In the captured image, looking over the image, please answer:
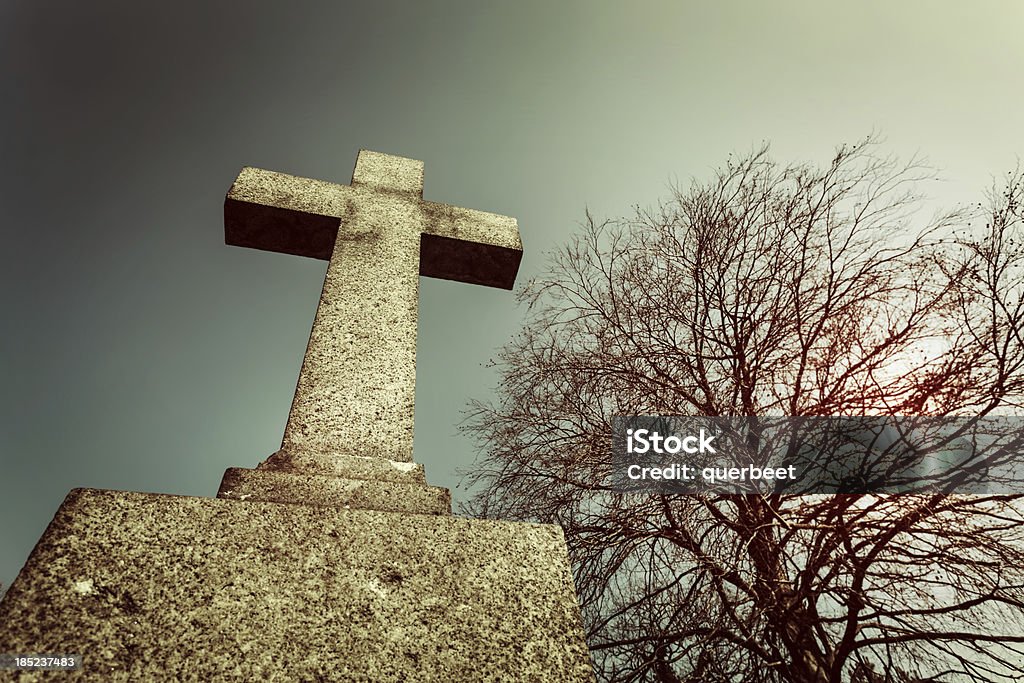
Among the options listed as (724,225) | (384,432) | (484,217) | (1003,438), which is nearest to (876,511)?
(1003,438)

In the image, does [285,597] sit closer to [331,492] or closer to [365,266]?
[331,492]

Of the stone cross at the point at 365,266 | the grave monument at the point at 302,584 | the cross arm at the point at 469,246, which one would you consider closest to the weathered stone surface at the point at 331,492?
the grave monument at the point at 302,584

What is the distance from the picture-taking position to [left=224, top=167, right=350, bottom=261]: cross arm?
8.81ft

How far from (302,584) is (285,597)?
4cm

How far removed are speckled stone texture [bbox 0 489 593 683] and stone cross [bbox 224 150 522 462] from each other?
0.49 metres

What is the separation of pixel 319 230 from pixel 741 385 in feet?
16.8

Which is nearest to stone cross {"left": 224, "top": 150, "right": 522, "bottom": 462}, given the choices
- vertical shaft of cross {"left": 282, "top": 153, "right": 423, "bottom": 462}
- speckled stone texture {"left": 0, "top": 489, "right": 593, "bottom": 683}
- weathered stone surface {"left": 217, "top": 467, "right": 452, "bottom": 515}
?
vertical shaft of cross {"left": 282, "top": 153, "right": 423, "bottom": 462}

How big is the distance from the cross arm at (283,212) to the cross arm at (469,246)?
0.51m

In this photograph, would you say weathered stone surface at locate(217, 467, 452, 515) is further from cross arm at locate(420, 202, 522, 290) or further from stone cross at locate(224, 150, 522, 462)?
cross arm at locate(420, 202, 522, 290)

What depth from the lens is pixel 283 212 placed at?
8.87 feet

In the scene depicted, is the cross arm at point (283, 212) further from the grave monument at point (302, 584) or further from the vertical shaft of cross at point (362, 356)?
the grave monument at point (302, 584)

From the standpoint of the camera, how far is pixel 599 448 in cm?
614

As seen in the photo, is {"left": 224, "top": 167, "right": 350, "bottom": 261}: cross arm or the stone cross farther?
{"left": 224, "top": 167, "right": 350, "bottom": 261}: cross arm

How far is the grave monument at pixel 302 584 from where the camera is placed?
1.01m
